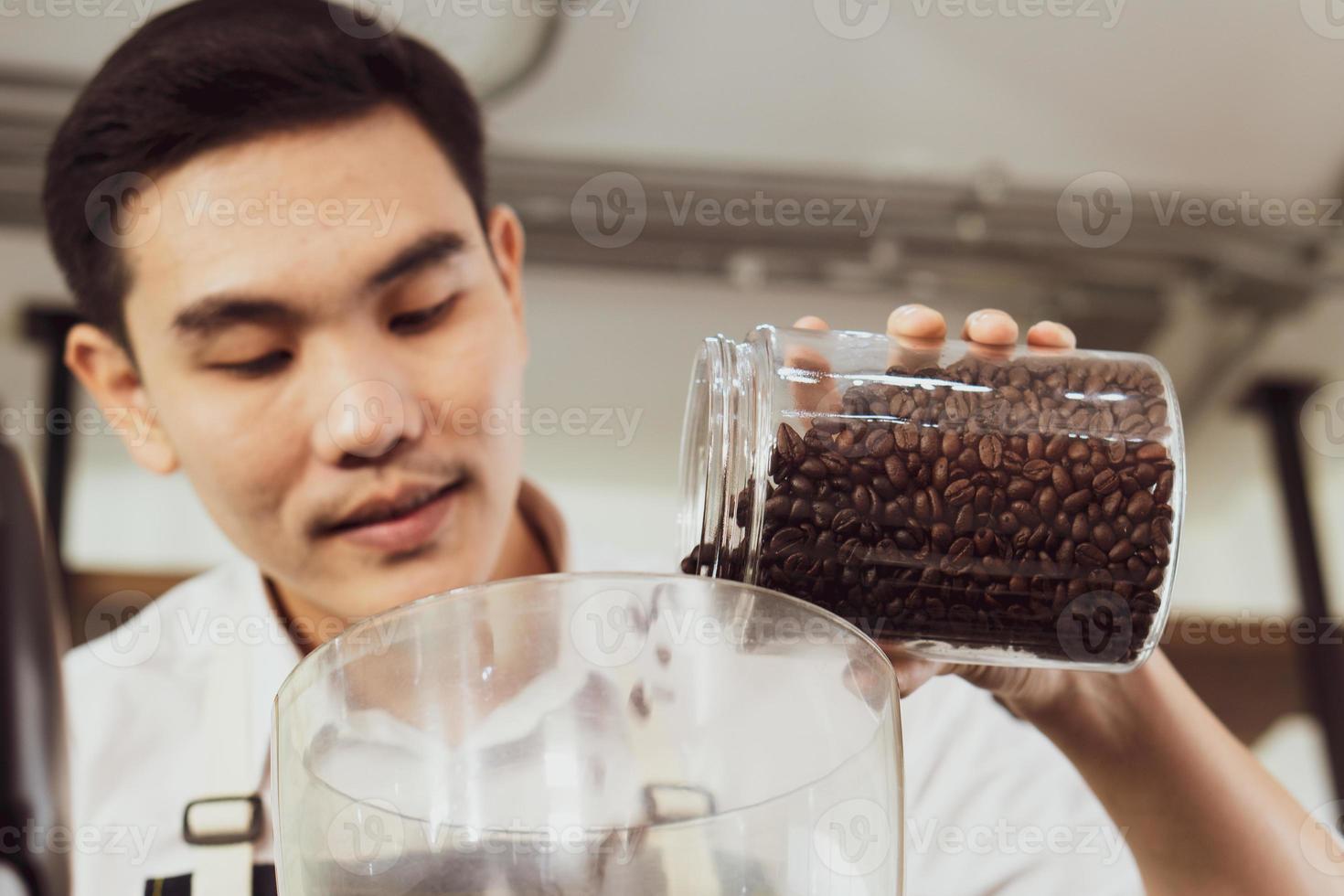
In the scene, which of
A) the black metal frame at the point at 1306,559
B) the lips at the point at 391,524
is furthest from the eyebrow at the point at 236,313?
the black metal frame at the point at 1306,559

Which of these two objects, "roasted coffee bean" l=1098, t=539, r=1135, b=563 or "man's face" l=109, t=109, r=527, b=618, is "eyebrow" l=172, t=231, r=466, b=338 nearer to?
"man's face" l=109, t=109, r=527, b=618

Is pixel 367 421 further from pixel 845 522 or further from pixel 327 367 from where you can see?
pixel 845 522

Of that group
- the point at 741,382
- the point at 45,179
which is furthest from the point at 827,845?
the point at 45,179

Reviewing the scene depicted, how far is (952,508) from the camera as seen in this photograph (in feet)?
1.49

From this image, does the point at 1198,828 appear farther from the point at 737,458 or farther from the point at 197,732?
the point at 197,732

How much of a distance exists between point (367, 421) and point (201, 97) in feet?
0.69

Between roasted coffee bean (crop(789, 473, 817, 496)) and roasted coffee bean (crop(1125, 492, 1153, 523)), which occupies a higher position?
roasted coffee bean (crop(789, 473, 817, 496))

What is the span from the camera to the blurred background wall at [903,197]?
0.82m

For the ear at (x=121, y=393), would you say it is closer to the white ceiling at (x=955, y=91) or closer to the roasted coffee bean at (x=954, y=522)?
the white ceiling at (x=955, y=91)

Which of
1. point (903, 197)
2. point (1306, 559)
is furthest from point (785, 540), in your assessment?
point (1306, 559)

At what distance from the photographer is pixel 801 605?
371 millimetres

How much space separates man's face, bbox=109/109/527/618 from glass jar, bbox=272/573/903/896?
286 millimetres

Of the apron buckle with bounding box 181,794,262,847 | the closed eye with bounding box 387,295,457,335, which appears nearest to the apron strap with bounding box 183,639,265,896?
the apron buckle with bounding box 181,794,262,847

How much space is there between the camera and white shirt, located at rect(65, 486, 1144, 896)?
2.10 feet
